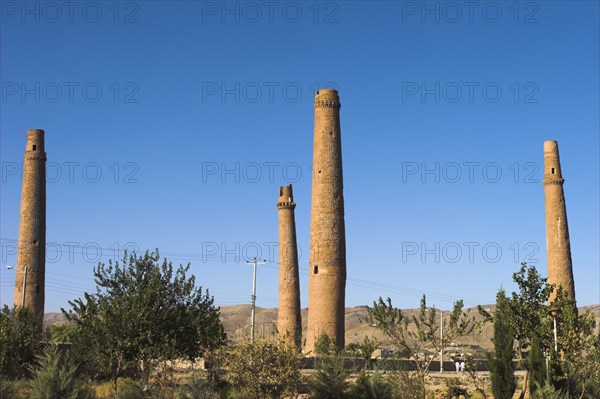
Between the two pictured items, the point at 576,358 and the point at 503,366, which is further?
the point at 576,358

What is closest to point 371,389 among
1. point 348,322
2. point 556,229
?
point 556,229

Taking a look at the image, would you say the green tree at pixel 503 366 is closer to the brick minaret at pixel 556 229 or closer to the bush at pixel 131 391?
the bush at pixel 131 391

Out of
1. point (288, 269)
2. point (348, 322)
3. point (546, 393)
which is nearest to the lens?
point (546, 393)

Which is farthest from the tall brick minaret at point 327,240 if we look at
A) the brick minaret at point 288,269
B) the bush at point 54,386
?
the bush at point 54,386

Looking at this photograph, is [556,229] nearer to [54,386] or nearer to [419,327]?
[419,327]

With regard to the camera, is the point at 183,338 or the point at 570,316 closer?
the point at 183,338

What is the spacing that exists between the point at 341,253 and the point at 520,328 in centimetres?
898

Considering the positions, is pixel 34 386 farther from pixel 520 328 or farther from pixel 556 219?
pixel 556 219

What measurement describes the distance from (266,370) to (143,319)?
4178mm

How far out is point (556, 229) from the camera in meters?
42.4

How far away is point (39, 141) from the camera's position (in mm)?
43344

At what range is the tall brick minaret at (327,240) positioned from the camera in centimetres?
3519

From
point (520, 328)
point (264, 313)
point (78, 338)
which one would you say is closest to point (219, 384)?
point (78, 338)

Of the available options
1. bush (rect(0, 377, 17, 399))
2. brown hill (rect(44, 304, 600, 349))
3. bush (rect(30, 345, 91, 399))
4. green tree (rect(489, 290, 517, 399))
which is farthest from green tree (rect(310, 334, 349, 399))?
brown hill (rect(44, 304, 600, 349))
